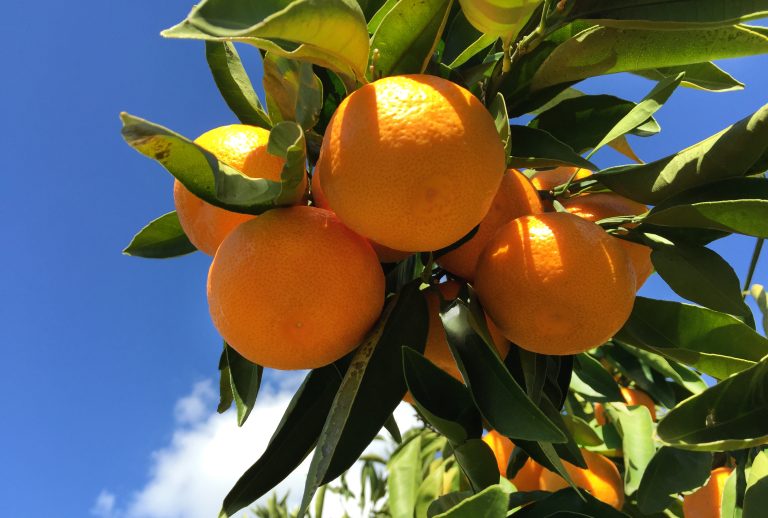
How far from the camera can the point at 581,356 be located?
60.9 inches

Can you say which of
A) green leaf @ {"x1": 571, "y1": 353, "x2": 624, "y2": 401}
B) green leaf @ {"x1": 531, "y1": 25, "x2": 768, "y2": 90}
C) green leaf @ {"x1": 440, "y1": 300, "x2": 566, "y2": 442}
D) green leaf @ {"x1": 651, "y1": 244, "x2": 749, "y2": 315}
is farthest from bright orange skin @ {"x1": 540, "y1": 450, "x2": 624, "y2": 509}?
green leaf @ {"x1": 531, "y1": 25, "x2": 768, "y2": 90}

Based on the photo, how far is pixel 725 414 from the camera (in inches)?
31.5

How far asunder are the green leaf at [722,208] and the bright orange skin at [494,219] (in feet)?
0.54

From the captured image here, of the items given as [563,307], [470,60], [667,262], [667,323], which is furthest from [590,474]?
[470,60]

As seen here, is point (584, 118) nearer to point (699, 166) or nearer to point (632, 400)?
point (699, 166)

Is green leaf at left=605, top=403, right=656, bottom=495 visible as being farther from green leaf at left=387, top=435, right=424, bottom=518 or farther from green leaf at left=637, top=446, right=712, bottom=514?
green leaf at left=387, top=435, right=424, bottom=518

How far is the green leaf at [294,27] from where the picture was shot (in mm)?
580

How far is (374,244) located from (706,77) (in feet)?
2.07

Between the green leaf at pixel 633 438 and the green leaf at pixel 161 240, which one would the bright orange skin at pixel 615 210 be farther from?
the green leaf at pixel 161 240

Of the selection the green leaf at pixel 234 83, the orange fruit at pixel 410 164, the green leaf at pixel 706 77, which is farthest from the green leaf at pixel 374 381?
the green leaf at pixel 706 77

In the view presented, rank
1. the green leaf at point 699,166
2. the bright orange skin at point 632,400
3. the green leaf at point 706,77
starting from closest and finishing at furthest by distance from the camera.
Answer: the green leaf at point 699,166
the green leaf at point 706,77
the bright orange skin at point 632,400

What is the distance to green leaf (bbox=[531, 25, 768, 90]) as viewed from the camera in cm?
82

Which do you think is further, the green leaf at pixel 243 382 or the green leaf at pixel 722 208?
the green leaf at pixel 243 382

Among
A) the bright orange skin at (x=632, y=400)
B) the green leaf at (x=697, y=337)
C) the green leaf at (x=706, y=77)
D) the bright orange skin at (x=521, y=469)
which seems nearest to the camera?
the green leaf at (x=697, y=337)
